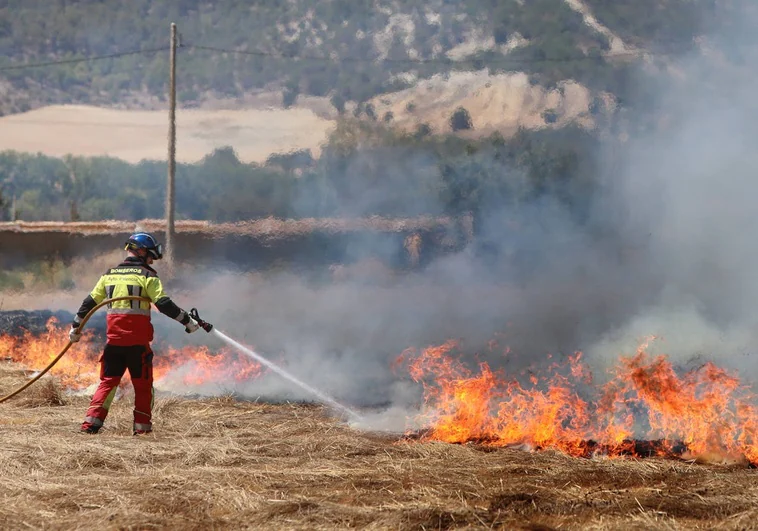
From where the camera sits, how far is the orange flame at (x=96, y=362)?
42.3 feet

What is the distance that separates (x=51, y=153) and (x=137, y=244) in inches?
1498

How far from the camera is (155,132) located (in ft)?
149

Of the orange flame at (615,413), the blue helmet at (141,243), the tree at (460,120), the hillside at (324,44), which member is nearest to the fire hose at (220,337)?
the blue helmet at (141,243)

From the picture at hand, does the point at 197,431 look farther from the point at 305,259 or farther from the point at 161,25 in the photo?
the point at 161,25

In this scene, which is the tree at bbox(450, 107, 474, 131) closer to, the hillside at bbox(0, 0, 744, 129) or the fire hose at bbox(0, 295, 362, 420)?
the hillside at bbox(0, 0, 744, 129)

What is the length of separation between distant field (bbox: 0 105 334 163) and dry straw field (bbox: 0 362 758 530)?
15.1m

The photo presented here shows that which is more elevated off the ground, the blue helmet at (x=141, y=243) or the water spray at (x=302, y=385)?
the blue helmet at (x=141, y=243)

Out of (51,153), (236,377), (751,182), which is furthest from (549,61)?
(51,153)

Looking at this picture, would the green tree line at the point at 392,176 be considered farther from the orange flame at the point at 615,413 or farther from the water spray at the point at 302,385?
the orange flame at the point at 615,413

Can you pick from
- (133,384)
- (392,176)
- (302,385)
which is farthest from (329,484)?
(392,176)

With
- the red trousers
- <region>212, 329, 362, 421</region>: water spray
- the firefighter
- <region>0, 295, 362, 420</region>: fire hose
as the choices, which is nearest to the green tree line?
<region>212, 329, 362, 421</region>: water spray

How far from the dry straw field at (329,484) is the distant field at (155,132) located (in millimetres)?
15062

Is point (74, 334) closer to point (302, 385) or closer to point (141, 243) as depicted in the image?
point (141, 243)

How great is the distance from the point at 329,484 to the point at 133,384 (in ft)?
11.0
